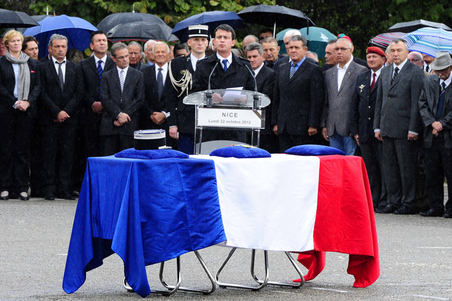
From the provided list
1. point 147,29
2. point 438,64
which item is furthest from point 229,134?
point 147,29

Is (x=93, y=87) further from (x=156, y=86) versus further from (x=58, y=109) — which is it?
(x=156, y=86)

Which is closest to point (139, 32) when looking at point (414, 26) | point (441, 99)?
point (414, 26)

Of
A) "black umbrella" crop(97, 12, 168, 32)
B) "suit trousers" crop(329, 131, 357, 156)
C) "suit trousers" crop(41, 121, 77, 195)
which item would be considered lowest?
"suit trousers" crop(41, 121, 77, 195)

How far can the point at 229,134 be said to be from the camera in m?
8.98

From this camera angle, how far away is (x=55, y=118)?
13961mm

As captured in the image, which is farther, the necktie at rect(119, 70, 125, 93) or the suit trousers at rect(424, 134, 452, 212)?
the necktie at rect(119, 70, 125, 93)

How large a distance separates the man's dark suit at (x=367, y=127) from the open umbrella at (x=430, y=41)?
6.72 feet

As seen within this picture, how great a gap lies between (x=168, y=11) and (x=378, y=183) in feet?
33.2

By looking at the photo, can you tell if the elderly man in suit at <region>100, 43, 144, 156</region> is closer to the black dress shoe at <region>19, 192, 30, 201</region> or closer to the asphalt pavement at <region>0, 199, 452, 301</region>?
the black dress shoe at <region>19, 192, 30, 201</region>

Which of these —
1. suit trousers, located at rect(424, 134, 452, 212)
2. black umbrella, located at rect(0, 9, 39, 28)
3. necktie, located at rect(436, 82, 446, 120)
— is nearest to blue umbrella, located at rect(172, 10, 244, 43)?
black umbrella, located at rect(0, 9, 39, 28)

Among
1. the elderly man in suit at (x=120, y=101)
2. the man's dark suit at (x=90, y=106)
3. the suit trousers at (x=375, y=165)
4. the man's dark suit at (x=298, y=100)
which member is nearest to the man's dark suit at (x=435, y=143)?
the suit trousers at (x=375, y=165)

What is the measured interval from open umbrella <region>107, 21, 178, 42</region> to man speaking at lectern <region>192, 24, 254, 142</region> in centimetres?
692

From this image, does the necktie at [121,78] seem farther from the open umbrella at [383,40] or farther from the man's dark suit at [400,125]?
the open umbrella at [383,40]

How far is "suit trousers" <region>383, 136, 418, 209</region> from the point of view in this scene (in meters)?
13.1
